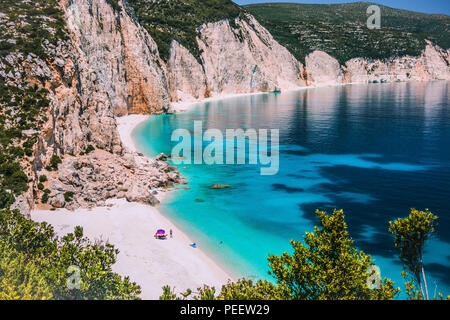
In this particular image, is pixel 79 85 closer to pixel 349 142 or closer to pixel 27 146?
pixel 27 146

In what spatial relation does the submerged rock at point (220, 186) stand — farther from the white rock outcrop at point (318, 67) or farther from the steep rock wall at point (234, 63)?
the white rock outcrop at point (318, 67)

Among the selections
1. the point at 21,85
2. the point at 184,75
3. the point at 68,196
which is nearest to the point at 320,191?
the point at 68,196

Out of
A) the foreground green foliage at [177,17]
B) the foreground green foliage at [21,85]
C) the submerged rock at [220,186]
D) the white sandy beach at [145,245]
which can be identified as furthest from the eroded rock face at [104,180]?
the foreground green foliage at [177,17]

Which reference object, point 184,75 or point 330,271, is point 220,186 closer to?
point 330,271

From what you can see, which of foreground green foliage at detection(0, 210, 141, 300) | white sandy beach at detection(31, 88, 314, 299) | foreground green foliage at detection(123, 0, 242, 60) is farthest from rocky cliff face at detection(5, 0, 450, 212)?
foreground green foliage at detection(0, 210, 141, 300)

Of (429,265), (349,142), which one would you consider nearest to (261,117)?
(349,142)

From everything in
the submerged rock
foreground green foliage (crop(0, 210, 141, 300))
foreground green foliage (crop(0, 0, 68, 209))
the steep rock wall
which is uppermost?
the steep rock wall

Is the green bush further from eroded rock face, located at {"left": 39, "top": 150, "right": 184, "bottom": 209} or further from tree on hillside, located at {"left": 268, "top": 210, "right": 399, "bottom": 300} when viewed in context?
tree on hillside, located at {"left": 268, "top": 210, "right": 399, "bottom": 300}
